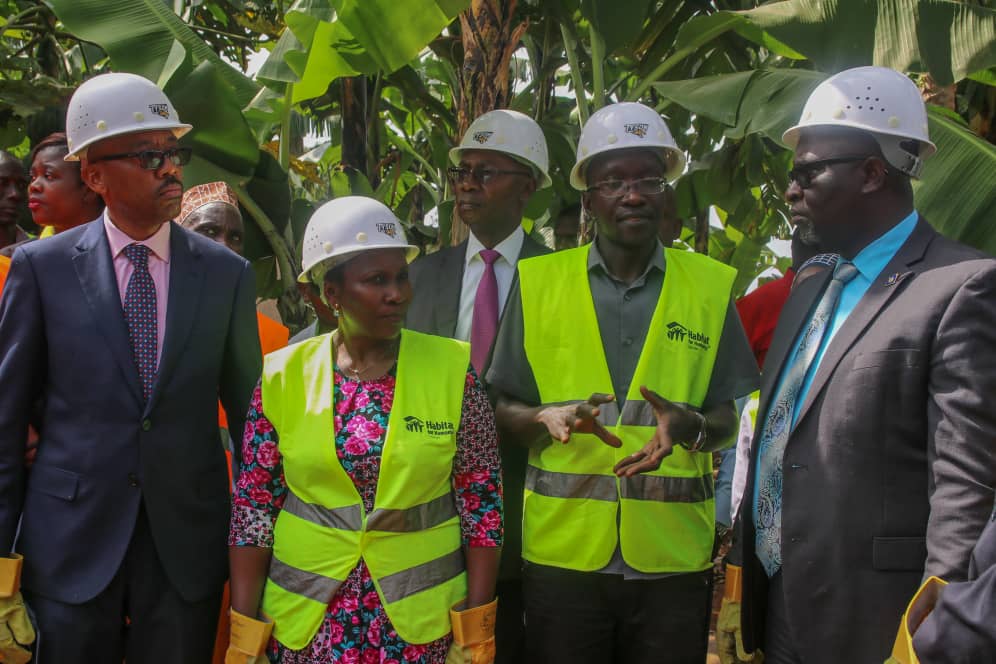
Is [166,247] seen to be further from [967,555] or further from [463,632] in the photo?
[967,555]

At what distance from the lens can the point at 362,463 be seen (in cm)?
266

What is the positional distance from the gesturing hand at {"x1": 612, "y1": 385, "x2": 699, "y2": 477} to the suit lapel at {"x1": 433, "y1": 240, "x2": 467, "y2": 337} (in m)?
1.12

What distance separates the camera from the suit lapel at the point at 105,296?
2.79 meters

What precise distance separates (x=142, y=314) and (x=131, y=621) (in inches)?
35.3

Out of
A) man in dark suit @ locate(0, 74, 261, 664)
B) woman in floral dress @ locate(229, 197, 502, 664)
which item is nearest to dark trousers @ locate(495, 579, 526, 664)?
woman in floral dress @ locate(229, 197, 502, 664)

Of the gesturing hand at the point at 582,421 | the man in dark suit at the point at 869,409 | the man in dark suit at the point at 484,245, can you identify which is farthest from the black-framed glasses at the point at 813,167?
the man in dark suit at the point at 484,245

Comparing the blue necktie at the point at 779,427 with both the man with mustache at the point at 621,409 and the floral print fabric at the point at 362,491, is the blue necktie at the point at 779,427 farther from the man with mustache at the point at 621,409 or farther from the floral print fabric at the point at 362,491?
the floral print fabric at the point at 362,491

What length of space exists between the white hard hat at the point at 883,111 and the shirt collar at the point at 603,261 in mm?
784

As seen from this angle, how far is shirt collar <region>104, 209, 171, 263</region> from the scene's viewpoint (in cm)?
294

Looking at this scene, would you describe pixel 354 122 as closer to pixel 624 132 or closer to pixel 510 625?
pixel 624 132

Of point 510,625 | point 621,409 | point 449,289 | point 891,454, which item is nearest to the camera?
point 891,454

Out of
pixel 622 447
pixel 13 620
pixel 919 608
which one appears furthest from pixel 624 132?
pixel 13 620

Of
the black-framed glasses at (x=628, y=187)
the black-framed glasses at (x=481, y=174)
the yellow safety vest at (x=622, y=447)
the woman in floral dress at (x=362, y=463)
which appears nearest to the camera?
the woman in floral dress at (x=362, y=463)

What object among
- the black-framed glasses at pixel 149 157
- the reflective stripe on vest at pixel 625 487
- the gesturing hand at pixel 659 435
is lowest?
the reflective stripe on vest at pixel 625 487
